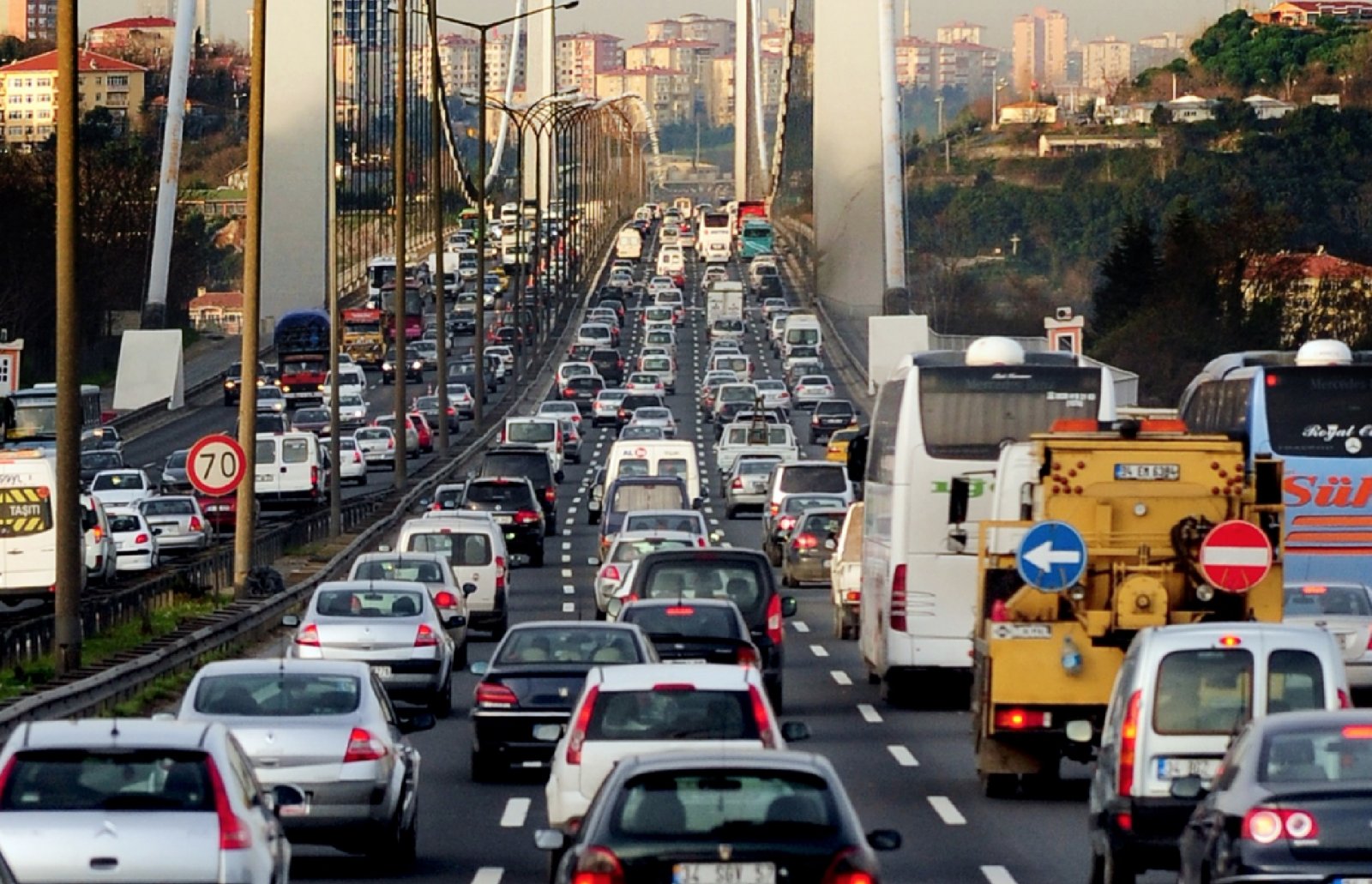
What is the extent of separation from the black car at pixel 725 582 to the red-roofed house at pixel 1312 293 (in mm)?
82261

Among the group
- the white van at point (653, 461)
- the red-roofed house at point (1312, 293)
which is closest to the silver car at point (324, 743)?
the white van at point (653, 461)

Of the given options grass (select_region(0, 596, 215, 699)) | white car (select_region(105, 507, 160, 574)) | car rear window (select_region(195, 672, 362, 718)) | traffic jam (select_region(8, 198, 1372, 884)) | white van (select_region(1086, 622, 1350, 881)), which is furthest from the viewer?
white car (select_region(105, 507, 160, 574))

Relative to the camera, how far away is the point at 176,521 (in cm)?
5662

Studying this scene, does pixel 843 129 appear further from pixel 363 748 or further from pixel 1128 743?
pixel 1128 743

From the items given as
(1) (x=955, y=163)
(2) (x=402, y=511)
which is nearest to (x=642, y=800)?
(2) (x=402, y=511)

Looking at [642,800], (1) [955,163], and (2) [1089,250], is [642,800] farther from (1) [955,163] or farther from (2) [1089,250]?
(1) [955,163]

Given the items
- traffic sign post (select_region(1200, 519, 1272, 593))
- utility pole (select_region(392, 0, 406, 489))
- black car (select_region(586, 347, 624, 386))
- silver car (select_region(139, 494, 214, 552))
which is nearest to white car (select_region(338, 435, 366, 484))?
utility pole (select_region(392, 0, 406, 489))

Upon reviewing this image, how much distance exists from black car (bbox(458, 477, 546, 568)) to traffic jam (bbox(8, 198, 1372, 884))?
957 cm

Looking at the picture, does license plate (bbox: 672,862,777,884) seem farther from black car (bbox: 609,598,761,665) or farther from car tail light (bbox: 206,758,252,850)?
black car (bbox: 609,598,761,665)

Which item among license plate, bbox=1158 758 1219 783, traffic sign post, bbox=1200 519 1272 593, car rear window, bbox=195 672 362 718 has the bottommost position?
license plate, bbox=1158 758 1219 783

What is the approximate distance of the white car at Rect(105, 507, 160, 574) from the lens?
169ft

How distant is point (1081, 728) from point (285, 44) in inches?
5397

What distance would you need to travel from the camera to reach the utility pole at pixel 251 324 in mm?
40281

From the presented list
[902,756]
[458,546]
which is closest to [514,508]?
[458,546]
